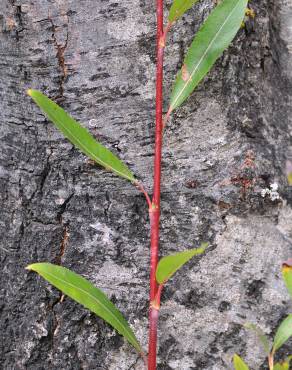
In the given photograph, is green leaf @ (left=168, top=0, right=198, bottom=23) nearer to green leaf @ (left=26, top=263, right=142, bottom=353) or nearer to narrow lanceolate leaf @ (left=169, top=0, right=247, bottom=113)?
narrow lanceolate leaf @ (left=169, top=0, right=247, bottom=113)

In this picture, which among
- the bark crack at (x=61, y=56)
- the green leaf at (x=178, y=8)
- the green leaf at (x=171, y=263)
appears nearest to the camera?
the green leaf at (x=171, y=263)

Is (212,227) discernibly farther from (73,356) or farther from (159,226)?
(73,356)

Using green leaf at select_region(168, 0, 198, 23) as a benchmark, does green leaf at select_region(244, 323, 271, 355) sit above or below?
below

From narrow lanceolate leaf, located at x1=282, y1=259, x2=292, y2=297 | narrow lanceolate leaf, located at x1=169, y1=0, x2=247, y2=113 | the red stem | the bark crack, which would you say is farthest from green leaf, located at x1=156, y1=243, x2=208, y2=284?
the bark crack

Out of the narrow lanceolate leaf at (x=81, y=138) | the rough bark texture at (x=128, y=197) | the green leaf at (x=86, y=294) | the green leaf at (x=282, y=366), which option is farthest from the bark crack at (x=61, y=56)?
the green leaf at (x=282, y=366)

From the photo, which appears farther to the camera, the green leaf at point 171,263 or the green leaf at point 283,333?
the green leaf at point 283,333

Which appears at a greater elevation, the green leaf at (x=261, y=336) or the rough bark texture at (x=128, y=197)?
the rough bark texture at (x=128, y=197)

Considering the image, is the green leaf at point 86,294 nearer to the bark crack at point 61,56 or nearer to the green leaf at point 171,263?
the green leaf at point 171,263

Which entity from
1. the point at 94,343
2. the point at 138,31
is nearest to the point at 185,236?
the point at 94,343
